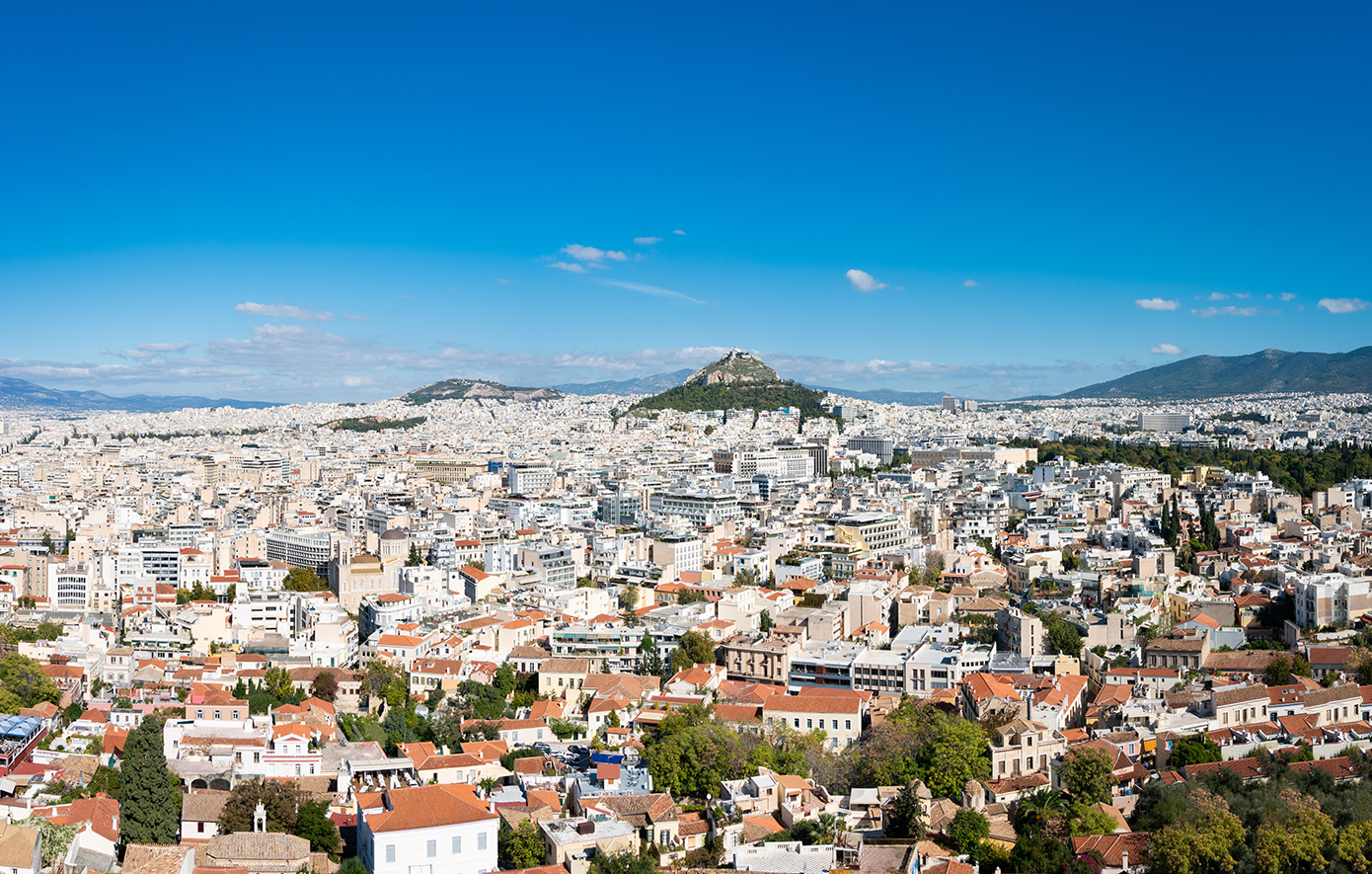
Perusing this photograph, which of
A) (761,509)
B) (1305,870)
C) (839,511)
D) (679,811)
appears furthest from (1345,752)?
(761,509)

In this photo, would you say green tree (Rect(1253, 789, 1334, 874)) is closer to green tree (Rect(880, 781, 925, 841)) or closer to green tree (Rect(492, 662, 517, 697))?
green tree (Rect(880, 781, 925, 841))

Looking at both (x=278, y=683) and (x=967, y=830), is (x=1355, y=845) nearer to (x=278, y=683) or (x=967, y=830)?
(x=967, y=830)

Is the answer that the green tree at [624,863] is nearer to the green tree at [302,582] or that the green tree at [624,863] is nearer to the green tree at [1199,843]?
the green tree at [1199,843]

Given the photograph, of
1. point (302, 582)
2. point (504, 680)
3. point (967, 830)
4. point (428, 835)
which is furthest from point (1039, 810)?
point (302, 582)

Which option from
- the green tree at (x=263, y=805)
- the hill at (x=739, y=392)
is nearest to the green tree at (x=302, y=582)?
the green tree at (x=263, y=805)

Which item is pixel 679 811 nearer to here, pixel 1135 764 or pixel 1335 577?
pixel 1135 764
